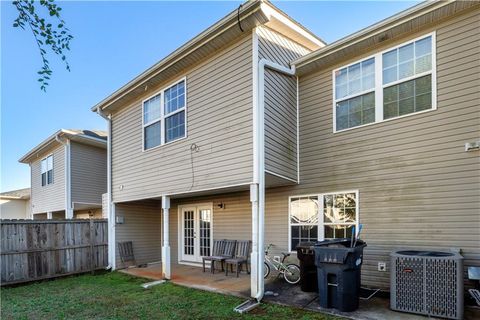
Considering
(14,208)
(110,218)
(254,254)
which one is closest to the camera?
(254,254)

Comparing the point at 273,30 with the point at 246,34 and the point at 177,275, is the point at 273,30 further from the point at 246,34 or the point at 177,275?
the point at 177,275

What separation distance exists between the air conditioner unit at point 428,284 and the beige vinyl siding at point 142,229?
8218 mm

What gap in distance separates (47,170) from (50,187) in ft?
3.37

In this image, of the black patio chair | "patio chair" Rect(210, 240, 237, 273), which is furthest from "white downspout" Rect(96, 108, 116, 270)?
"patio chair" Rect(210, 240, 237, 273)

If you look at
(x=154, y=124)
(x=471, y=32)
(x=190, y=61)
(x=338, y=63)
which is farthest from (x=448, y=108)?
(x=154, y=124)

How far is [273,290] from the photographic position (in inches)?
246

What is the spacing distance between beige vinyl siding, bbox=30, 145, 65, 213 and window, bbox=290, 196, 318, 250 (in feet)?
35.2

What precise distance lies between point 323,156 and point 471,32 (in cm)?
335

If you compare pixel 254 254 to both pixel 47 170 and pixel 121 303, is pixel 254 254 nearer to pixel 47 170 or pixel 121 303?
pixel 121 303

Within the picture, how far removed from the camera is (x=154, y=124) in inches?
341

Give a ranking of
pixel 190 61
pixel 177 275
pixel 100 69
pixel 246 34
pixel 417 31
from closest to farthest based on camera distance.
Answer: pixel 417 31, pixel 246 34, pixel 190 61, pixel 177 275, pixel 100 69

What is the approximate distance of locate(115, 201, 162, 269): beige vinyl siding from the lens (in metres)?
10.2

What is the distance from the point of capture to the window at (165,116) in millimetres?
7777

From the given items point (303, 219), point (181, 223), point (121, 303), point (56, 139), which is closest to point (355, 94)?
point (303, 219)
